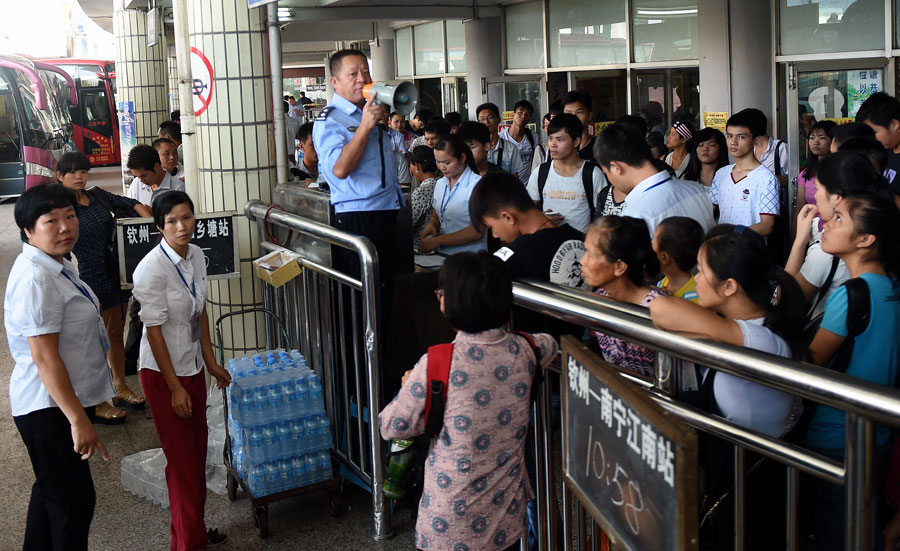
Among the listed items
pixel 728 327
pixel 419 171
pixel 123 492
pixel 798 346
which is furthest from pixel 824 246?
pixel 419 171

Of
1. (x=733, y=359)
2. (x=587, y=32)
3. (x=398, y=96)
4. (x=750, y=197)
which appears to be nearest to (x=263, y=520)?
(x=398, y=96)

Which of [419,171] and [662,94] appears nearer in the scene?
[419,171]

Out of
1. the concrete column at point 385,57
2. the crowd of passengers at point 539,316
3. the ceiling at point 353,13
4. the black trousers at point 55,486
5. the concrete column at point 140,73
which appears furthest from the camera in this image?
the concrete column at point 385,57

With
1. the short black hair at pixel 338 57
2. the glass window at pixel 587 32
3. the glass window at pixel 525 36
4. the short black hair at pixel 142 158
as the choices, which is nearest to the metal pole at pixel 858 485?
the short black hair at pixel 338 57

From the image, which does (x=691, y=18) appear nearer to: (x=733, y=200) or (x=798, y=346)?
(x=733, y=200)

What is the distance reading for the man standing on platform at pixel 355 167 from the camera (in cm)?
416

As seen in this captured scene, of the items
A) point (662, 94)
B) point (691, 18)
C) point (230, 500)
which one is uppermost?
point (691, 18)

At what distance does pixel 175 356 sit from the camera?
12.4ft

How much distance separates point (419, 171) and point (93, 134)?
2296cm

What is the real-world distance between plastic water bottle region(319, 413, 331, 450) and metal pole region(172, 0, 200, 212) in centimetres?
199

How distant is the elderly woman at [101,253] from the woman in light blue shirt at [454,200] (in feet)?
6.45

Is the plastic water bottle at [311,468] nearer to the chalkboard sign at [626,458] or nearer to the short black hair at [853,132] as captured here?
the chalkboard sign at [626,458]

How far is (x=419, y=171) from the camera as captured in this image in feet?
21.1

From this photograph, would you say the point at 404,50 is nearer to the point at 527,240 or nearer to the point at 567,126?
the point at 567,126
